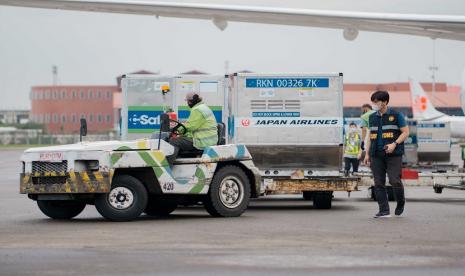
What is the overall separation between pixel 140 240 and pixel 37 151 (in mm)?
3407

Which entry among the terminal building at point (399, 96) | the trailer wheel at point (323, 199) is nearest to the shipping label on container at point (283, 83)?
the trailer wheel at point (323, 199)

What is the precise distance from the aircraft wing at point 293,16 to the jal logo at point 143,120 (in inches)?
235

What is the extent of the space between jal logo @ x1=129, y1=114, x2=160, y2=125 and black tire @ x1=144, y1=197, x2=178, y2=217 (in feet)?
9.61

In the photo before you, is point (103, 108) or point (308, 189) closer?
point (308, 189)

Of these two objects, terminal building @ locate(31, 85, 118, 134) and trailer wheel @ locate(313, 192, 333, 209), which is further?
terminal building @ locate(31, 85, 118, 134)

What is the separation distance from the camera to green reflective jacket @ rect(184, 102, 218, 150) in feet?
53.0

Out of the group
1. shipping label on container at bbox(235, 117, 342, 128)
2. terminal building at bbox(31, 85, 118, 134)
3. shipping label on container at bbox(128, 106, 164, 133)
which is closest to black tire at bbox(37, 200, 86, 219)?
shipping label on container at bbox(128, 106, 164, 133)

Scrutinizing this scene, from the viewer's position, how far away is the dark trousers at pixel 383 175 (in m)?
16.4

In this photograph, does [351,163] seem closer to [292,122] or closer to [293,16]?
[293,16]

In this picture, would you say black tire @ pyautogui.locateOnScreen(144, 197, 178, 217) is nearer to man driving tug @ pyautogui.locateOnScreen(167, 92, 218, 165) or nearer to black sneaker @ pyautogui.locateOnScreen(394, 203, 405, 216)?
man driving tug @ pyautogui.locateOnScreen(167, 92, 218, 165)

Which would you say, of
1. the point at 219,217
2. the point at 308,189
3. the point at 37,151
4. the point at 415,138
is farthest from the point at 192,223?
the point at 415,138

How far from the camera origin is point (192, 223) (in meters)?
15.1

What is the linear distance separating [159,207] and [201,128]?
58.0 inches

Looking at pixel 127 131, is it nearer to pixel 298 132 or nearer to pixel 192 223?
pixel 298 132
